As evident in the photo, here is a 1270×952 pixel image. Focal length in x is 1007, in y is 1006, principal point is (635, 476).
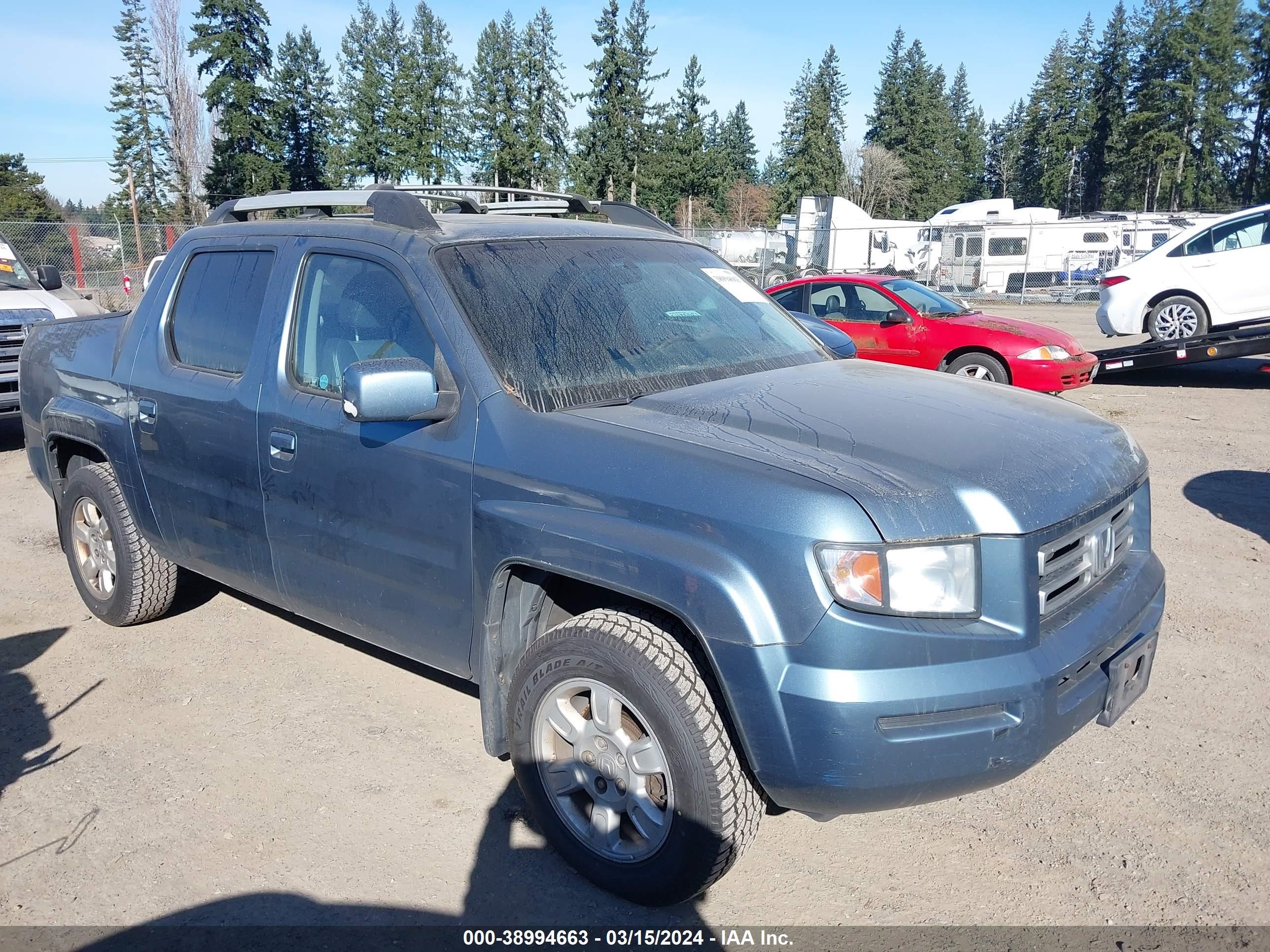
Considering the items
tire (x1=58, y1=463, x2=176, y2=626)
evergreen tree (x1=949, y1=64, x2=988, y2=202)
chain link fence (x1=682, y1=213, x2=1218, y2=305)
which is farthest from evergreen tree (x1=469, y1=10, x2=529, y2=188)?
tire (x1=58, y1=463, x2=176, y2=626)

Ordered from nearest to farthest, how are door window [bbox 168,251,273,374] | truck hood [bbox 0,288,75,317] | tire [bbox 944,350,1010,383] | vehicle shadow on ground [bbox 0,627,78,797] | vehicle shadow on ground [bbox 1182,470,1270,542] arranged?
1. vehicle shadow on ground [bbox 0,627,78,797]
2. door window [bbox 168,251,273,374]
3. vehicle shadow on ground [bbox 1182,470,1270,542]
4. truck hood [bbox 0,288,75,317]
5. tire [bbox 944,350,1010,383]

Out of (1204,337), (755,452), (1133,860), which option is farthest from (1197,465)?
(755,452)

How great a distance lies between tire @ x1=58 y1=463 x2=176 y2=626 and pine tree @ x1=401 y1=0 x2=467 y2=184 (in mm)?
59615

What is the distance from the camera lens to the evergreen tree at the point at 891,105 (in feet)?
288

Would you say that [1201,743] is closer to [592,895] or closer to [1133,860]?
[1133,860]

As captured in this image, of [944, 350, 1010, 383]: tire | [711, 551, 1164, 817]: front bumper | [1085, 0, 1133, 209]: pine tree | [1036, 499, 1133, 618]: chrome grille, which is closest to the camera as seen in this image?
→ [711, 551, 1164, 817]: front bumper

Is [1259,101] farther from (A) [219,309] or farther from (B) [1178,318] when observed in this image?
(A) [219,309]

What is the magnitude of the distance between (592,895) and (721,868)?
0.49 m

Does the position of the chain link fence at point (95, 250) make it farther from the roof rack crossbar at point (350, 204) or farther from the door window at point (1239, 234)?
the door window at point (1239, 234)

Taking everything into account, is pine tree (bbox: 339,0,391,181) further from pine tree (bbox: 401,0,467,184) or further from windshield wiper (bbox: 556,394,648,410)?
windshield wiper (bbox: 556,394,648,410)

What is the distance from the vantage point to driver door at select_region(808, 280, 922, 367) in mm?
10961

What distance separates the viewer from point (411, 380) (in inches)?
117

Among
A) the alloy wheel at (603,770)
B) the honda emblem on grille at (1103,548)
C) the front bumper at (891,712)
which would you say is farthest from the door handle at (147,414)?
the honda emblem on grille at (1103,548)

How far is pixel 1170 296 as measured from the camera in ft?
44.5
